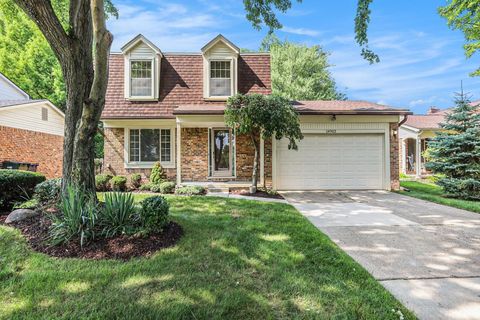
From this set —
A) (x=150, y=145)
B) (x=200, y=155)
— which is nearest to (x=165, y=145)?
(x=150, y=145)

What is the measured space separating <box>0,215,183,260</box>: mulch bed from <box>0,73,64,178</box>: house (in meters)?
10.9

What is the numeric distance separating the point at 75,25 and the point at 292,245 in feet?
20.3

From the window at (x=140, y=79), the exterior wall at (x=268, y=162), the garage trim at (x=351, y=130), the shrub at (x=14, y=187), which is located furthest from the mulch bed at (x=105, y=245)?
the window at (x=140, y=79)

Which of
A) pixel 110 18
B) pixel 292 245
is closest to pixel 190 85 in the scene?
pixel 110 18

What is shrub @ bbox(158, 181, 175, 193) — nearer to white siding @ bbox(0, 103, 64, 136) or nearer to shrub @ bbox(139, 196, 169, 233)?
shrub @ bbox(139, 196, 169, 233)

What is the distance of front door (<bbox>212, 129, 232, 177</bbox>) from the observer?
11648 millimetres

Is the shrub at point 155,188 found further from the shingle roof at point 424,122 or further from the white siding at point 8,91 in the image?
the shingle roof at point 424,122

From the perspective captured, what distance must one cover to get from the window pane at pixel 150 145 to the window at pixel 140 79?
→ 71.0 inches

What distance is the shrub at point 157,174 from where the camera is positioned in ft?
35.5

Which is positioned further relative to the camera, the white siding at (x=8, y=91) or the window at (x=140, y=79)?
the white siding at (x=8, y=91)

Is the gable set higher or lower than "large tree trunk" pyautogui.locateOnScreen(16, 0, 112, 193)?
higher

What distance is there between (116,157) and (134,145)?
3.10 feet

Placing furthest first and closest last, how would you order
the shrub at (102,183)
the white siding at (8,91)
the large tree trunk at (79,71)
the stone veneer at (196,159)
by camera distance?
1. the white siding at (8,91)
2. the stone veneer at (196,159)
3. the shrub at (102,183)
4. the large tree trunk at (79,71)

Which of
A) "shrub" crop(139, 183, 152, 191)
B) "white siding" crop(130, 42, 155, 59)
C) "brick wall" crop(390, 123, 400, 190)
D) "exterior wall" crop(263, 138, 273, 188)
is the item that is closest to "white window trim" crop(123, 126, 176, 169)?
"shrub" crop(139, 183, 152, 191)
